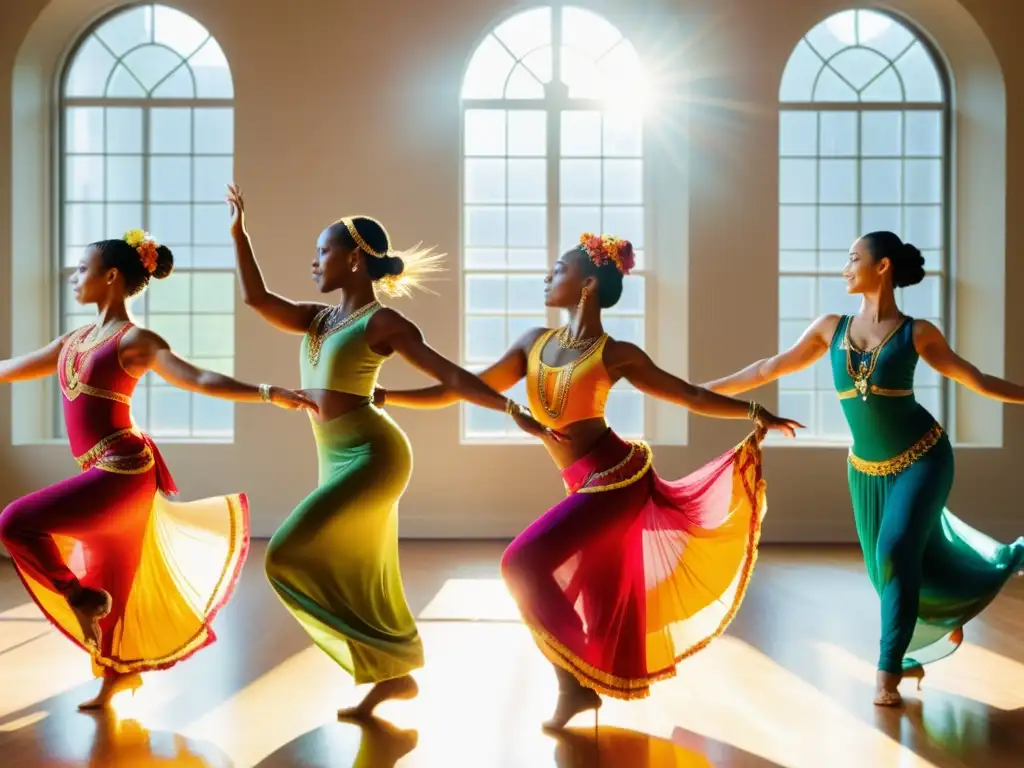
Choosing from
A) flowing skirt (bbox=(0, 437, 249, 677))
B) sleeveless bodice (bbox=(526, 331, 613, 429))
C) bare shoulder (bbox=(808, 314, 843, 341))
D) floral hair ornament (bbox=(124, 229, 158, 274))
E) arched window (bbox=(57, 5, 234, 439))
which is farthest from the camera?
arched window (bbox=(57, 5, 234, 439))

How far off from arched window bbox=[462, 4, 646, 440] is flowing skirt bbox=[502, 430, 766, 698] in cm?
401

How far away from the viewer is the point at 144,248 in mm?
3371

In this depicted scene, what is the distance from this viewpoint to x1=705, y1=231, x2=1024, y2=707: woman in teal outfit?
329 cm

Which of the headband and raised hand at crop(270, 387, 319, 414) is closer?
raised hand at crop(270, 387, 319, 414)

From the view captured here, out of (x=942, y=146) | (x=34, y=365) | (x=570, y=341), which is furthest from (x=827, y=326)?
(x=942, y=146)

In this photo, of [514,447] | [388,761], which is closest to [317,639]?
[388,761]

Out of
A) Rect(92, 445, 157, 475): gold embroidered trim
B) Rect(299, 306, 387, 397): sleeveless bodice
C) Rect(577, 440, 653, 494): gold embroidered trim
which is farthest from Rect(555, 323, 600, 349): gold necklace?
Rect(92, 445, 157, 475): gold embroidered trim

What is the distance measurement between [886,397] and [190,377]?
2.31 m

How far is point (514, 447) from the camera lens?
6.78m

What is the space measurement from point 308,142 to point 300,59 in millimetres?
567

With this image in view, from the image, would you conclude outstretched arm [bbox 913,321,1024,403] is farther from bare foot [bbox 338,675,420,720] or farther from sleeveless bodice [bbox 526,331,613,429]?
bare foot [bbox 338,675,420,720]

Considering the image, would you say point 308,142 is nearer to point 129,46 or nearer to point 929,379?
point 129,46

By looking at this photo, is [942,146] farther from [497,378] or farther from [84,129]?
[84,129]

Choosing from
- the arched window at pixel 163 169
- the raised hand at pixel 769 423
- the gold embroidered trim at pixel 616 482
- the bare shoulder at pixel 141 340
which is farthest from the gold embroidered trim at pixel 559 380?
the arched window at pixel 163 169
